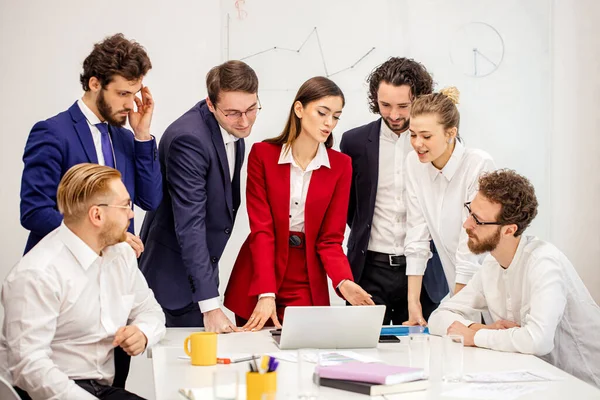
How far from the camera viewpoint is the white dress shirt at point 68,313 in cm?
219

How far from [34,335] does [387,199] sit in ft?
5.97

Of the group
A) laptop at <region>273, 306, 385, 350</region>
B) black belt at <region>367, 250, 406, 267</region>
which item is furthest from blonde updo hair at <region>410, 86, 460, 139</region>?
laptop at <region>273, 306, 385, 350</region>

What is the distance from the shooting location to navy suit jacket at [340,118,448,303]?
3512 mm

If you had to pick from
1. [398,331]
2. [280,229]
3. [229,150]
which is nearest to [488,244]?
[398,331]

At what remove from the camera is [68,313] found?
234 cm

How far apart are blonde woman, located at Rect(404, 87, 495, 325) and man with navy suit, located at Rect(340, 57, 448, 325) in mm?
112

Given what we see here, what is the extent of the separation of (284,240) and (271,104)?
4.88ft

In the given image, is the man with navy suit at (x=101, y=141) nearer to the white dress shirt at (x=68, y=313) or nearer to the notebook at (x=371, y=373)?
the white dress shirt at (x=68, y=313)

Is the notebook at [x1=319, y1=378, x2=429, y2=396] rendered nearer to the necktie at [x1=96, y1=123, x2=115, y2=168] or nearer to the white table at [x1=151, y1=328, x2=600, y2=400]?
the white table at [x1=151, y1=328, x2=600, y2=400]

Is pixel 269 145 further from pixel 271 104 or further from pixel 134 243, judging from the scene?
pixel 271 104

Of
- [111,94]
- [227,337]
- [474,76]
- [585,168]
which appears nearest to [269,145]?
[111,94]

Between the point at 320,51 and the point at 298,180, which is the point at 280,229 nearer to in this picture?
the point at 298,180

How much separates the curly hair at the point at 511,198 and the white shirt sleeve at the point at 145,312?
125 cm

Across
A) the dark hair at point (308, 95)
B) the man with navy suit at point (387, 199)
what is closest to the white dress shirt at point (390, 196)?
the man with navy suit at point (387, 199)
